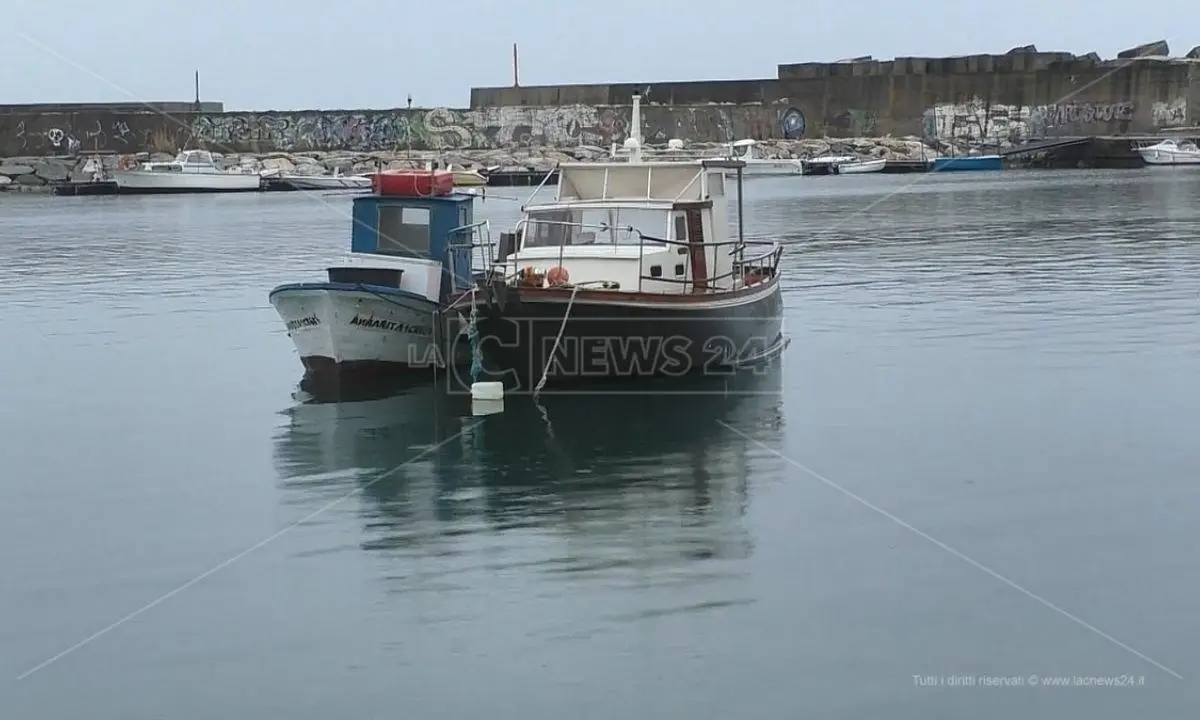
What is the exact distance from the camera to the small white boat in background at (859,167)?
307 ft

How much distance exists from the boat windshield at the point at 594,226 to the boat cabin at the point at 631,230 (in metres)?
0.01

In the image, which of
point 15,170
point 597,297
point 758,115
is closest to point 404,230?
point 597,297

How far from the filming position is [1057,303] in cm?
2862

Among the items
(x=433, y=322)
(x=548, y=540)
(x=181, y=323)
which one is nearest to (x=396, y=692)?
(x=548, y=540)

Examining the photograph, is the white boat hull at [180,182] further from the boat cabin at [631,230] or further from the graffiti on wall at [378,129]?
the boat cabin at [631,230]

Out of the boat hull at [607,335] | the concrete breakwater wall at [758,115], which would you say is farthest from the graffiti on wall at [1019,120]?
the boat hull at [607,335]

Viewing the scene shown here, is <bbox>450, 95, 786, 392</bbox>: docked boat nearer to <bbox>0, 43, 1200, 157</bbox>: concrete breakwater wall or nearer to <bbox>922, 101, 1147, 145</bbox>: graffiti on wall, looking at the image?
<bbox>0, 43, 1200, 157</bbox>: concrete breakwater wall

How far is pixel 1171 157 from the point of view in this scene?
88875 mm

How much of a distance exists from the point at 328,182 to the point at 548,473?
71.3m

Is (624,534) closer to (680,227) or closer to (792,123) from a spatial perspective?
(680,227)

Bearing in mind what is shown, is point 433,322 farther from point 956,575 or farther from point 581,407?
point 956,575

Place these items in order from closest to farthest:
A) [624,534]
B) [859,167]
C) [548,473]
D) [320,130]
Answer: [624,534]
[548,473]
[859,167]
[320,130]

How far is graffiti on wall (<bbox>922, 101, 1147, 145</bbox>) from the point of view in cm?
9888

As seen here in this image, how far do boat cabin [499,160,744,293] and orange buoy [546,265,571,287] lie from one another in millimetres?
20
